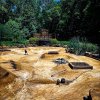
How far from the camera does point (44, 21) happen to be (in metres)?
56.5

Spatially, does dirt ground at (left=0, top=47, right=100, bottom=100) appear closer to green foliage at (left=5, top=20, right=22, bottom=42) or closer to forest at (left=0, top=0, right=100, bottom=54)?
green foliage at (left=5, top=20, right=22, bottom=42)

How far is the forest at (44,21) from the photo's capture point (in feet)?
141

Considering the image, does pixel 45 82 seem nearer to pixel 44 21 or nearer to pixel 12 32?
pixel 12 32

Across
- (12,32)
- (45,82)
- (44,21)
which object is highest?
(44,21)

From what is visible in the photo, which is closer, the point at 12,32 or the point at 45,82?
the point at 45,82

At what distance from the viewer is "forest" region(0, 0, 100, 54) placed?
4312 centimetres

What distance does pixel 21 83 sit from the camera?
16.0 metres

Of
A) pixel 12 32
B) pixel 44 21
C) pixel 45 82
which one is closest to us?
pixel 45 82

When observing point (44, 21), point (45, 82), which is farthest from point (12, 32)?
point (45, 82)

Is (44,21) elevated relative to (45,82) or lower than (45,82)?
elevated

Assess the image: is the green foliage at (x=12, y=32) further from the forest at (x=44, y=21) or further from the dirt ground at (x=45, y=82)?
the dirt ground at (x=45, y=82)

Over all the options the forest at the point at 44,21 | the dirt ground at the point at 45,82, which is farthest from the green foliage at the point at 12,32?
A: the dirt ground at the point at 45,82

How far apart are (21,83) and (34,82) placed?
0.84m

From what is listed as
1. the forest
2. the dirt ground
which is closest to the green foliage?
the forest
